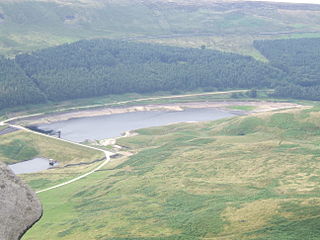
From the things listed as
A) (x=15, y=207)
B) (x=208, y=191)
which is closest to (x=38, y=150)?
(x=208, y=191)

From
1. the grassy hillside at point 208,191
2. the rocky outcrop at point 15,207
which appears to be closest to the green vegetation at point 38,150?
the grassy hillside at point 208,191

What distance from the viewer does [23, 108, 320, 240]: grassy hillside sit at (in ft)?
233

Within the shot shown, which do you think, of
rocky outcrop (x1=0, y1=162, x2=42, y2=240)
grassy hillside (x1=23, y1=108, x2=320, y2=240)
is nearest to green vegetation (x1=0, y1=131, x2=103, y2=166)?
grassy hillside (x1=23, y1=108, x2=320, y2=240)

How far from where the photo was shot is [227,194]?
90750 mm

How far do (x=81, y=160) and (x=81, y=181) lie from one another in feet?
91.0

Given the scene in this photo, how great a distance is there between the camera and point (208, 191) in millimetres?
95188

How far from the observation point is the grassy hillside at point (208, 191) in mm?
71000

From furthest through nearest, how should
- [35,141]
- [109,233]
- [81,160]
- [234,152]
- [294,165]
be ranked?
1. [35,141]
2. [81,160]
3. [234,152]
4. [294,165]
5. [109,233]

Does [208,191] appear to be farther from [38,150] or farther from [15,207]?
[38,150]

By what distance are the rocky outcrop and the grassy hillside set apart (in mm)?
31027

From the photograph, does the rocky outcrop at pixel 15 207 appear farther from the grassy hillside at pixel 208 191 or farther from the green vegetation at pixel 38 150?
the green vegetation at pixel 38 150

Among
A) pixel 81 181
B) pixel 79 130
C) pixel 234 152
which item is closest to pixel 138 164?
pixel 81 181

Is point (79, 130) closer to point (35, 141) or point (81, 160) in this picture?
point (35, 141)

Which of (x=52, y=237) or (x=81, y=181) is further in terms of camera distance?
(x=81, y=181)
